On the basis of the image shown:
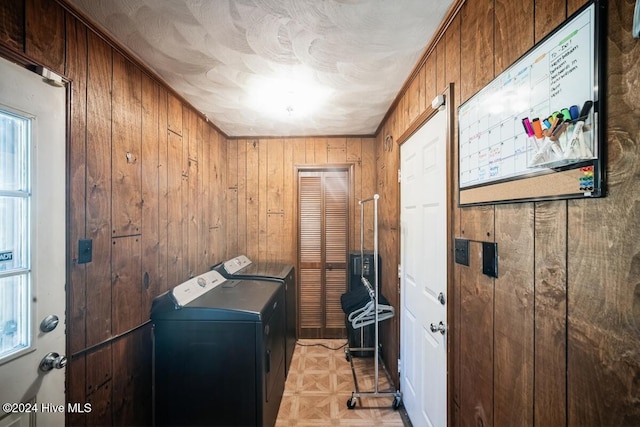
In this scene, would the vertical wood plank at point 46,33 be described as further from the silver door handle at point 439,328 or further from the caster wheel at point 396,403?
the caster wheel at point 396,403

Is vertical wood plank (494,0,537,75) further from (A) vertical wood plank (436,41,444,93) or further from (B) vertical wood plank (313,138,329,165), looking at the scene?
(B) vertical wood plank (313,138,329,165)

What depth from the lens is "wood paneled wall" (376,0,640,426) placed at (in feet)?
1.78

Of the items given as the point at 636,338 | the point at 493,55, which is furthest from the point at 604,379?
the point at 493,55

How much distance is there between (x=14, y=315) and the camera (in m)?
1.02

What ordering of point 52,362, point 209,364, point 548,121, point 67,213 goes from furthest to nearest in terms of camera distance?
point 209,364 < point 67,213 < point 52,362 < point 548,121

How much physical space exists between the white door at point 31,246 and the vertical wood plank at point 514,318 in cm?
179

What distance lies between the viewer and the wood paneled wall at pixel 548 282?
0.54 metres

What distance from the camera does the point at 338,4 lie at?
3.87 feet

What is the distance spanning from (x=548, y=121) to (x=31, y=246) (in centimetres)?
186

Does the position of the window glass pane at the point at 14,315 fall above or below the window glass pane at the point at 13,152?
below

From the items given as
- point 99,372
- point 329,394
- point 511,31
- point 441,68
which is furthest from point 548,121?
point 329,394

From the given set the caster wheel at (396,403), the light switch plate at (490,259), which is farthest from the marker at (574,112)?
the caster wheel at (396,403)

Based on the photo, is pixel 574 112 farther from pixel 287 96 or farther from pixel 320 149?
pixel 320 149

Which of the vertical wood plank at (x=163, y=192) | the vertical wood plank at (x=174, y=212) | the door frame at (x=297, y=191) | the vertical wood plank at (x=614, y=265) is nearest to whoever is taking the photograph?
the vertical wood plank at (x=614, y=265)
